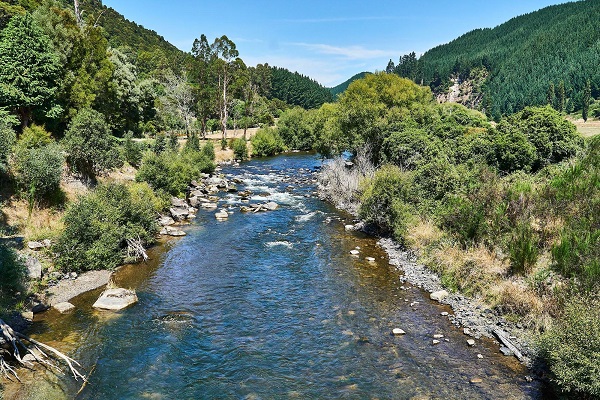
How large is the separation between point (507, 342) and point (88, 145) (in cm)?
3068

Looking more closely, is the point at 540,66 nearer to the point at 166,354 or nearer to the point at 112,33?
the point at 112,33

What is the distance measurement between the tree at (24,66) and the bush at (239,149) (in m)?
42.6

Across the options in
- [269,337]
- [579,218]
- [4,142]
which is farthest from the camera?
[4,142]

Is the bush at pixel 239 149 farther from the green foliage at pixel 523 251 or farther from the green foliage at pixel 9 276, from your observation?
the green foliage at pixel 523 251

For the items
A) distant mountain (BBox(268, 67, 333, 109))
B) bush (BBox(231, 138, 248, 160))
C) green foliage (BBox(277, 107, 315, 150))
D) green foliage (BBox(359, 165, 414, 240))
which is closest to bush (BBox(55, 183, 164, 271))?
green foliage (BBox(359, 165, 414, 240))

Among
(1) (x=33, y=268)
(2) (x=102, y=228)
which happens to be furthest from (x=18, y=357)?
(2) (x=102, y=228)

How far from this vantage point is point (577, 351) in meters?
10.8

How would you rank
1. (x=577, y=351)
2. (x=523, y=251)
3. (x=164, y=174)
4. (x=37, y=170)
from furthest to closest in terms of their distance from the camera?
1. (x=164, y=174)
2. (x=37, y=170)
3. (x=523, y=251)
4. (x=577, y=351)

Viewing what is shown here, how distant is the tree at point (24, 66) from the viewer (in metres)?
26.8

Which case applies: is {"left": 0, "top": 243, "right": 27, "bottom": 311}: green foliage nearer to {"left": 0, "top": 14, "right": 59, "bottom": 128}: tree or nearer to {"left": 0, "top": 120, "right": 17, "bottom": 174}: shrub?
{"left": 0, "top": 120, "right": 17, "bottom": 174}: shrub

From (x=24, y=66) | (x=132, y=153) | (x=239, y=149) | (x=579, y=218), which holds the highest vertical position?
(x=24, y=66)

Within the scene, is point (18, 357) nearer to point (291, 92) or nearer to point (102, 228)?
point (102, 228)

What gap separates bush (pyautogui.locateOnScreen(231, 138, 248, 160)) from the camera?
71.5m

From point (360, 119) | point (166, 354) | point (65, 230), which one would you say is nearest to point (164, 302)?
point (166, 354)
